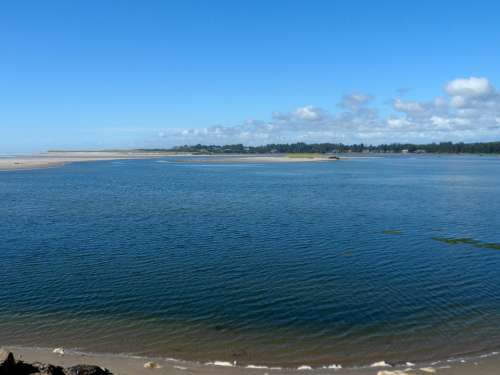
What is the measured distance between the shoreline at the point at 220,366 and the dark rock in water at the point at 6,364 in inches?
98.8

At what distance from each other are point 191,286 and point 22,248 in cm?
1151

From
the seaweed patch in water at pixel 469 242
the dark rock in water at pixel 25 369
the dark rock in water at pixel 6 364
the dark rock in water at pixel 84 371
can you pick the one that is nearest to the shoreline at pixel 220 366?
the dark rock in water at pixel 84 371

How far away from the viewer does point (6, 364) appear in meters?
8.31

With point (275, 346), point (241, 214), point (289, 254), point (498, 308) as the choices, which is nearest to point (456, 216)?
point (241, 214)

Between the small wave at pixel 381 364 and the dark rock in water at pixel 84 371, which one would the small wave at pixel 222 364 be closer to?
the dark rock in water at pixel 84 371

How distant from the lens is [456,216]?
35.3 meters

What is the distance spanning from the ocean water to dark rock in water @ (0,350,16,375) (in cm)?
379

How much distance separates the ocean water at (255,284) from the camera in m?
12.7

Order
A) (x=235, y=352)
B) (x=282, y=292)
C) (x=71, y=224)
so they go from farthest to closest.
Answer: (x=71, y=224), (x=282, y=292), (x=235, y=352)

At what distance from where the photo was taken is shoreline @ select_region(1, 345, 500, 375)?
1073cm

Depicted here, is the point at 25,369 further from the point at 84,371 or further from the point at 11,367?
the point at 84,371

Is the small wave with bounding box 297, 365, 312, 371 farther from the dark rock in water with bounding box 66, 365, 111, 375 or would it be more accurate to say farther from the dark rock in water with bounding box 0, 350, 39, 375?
the dark rock in water with bounding box 0, 350, 39, 375

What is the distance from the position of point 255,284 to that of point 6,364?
10.5 meters

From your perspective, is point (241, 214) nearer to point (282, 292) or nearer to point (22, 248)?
point (22, 248)
